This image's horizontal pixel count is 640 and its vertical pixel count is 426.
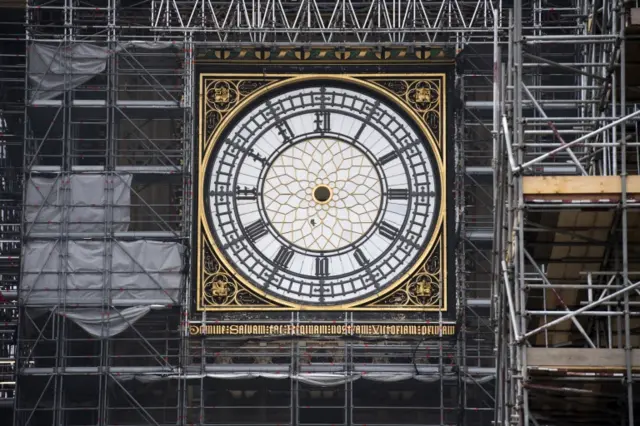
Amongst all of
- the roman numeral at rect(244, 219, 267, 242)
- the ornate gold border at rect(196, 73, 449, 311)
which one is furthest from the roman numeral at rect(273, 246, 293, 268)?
the ornate gold border at rect(196, 73, 449, 311)

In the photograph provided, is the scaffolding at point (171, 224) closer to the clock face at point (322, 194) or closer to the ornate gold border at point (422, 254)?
the ornate gold border at point (422, 254)

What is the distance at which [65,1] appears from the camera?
106 ft

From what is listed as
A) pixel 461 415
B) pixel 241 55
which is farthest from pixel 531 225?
pixel 241 55

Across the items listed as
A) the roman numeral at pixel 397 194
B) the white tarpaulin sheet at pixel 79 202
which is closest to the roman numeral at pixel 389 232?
the roman numeral at pixel 397 194

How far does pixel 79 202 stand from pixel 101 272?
1312 mm

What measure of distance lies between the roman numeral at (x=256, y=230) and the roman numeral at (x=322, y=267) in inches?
40.3

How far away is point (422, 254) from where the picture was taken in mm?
31828

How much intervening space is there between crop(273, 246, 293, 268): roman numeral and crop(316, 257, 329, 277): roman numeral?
0.47 meters

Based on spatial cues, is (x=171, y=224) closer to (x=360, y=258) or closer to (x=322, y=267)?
(x=322, y=267)

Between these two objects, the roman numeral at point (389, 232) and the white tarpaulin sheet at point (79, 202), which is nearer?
the white tarpaulin sheet at point (79, 202)

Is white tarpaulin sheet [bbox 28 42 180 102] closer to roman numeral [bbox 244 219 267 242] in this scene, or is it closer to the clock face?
the clock face

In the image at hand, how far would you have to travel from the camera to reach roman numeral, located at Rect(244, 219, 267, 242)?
31969 mm

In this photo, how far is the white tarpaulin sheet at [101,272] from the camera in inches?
1238

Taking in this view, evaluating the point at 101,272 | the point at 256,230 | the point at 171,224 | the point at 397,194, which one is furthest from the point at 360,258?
the point at 101,272
